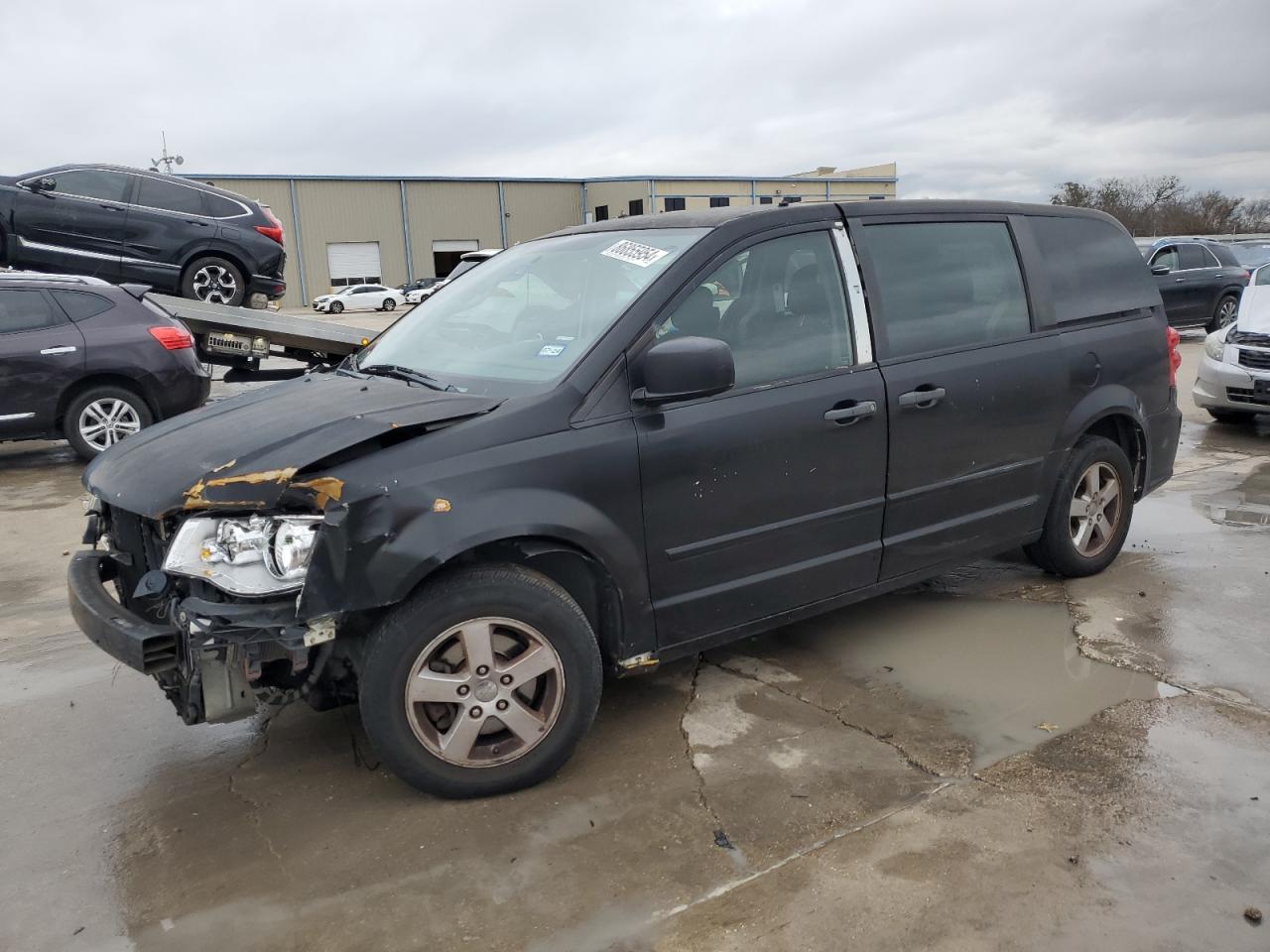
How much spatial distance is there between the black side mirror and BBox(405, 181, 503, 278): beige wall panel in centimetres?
5256

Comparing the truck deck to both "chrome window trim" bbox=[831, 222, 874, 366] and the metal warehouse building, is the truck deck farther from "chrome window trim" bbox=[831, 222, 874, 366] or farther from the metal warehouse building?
the metal warehouse building

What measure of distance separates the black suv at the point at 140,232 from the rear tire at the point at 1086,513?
10240 mm

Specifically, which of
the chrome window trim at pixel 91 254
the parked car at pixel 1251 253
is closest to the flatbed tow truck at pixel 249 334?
the chrome window trim at pixel 91 254

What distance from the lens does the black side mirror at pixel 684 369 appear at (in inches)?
124

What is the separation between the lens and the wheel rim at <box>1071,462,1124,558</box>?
4.81 meters

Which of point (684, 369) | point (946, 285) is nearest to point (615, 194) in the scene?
point (946, 285)

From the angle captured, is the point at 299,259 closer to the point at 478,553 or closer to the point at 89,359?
the point at 89,359

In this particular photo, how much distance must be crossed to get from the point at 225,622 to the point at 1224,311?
62.4 feet

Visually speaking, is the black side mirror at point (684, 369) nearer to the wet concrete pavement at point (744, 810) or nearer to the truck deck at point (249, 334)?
the wet concrete pavement at point (744, 810)

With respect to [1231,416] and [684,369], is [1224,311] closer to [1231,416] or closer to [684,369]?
[1231,416]

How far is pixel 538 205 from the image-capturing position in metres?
56.1

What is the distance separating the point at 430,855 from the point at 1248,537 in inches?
201

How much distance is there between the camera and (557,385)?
10.6 ft

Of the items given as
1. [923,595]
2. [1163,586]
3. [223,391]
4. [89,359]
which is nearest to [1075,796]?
[923,595]
